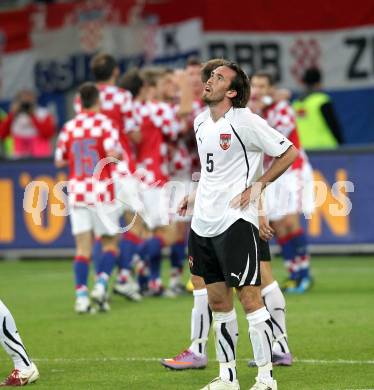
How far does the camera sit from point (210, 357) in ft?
28.4

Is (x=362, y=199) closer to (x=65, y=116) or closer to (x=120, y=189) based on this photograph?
(x=120, y=189)

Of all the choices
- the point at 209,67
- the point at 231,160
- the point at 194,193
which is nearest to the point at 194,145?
the point at 194,193

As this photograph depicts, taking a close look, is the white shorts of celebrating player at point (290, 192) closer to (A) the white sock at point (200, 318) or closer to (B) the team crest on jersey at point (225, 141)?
(A) the white sock at point (200, 318)

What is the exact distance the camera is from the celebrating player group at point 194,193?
7.07 meters

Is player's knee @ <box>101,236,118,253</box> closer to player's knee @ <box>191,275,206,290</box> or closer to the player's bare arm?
player's knee @ <box>191,275,206,290</box>

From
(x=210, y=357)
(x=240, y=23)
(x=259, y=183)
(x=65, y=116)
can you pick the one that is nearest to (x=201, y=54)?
(x=240, y=23)

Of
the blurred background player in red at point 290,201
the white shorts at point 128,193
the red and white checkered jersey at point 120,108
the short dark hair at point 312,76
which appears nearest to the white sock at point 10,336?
the white shorts at point 128,193

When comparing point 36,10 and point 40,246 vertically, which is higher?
point 36,10

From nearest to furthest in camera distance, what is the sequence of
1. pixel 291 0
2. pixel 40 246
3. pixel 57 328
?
1. pixel 57 328
2. pixel 40 246
3. pixel 291 0

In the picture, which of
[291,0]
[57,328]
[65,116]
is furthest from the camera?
[65,116]

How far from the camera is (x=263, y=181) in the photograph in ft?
23.3

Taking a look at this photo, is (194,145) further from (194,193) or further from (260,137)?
(260,137)

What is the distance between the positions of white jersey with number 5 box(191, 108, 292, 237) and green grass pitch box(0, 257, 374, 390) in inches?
44.2

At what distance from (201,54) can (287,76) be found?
57.6 inches
